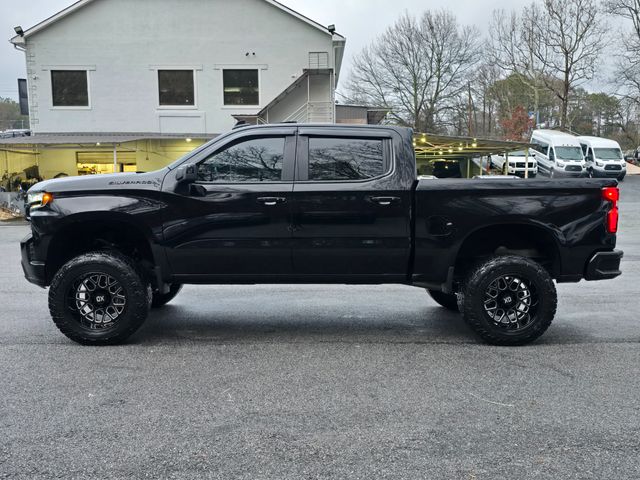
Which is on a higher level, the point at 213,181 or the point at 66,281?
the point at 213,181

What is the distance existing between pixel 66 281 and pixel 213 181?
1.57 metres

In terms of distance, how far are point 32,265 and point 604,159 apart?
37711 millimetres

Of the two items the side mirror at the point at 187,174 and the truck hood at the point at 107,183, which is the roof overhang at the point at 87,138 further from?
the side mirror at the point at 187,174

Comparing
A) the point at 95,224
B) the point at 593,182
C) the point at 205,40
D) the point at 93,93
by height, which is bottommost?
the point at 95,224

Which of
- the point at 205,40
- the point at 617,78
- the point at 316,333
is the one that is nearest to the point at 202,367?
the point at 316,333

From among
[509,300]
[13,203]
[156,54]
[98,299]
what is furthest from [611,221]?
[156,54]

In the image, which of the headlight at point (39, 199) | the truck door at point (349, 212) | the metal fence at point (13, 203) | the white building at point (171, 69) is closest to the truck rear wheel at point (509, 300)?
the truck door at point (349, 212)

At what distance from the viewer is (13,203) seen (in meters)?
23.8

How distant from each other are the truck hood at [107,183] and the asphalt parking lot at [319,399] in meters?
1.43

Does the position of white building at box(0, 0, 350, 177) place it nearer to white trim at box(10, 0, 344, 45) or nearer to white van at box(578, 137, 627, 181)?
white trim at box(10, 0, 344, 45)

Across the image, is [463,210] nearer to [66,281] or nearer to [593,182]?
[593,182]

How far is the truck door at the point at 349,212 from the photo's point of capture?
17.3ft

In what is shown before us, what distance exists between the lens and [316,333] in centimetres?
586

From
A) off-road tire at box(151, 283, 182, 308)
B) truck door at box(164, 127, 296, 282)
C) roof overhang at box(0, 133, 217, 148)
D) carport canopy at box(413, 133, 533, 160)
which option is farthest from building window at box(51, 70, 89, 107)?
truck door at box(164, 127, 296, 282)
